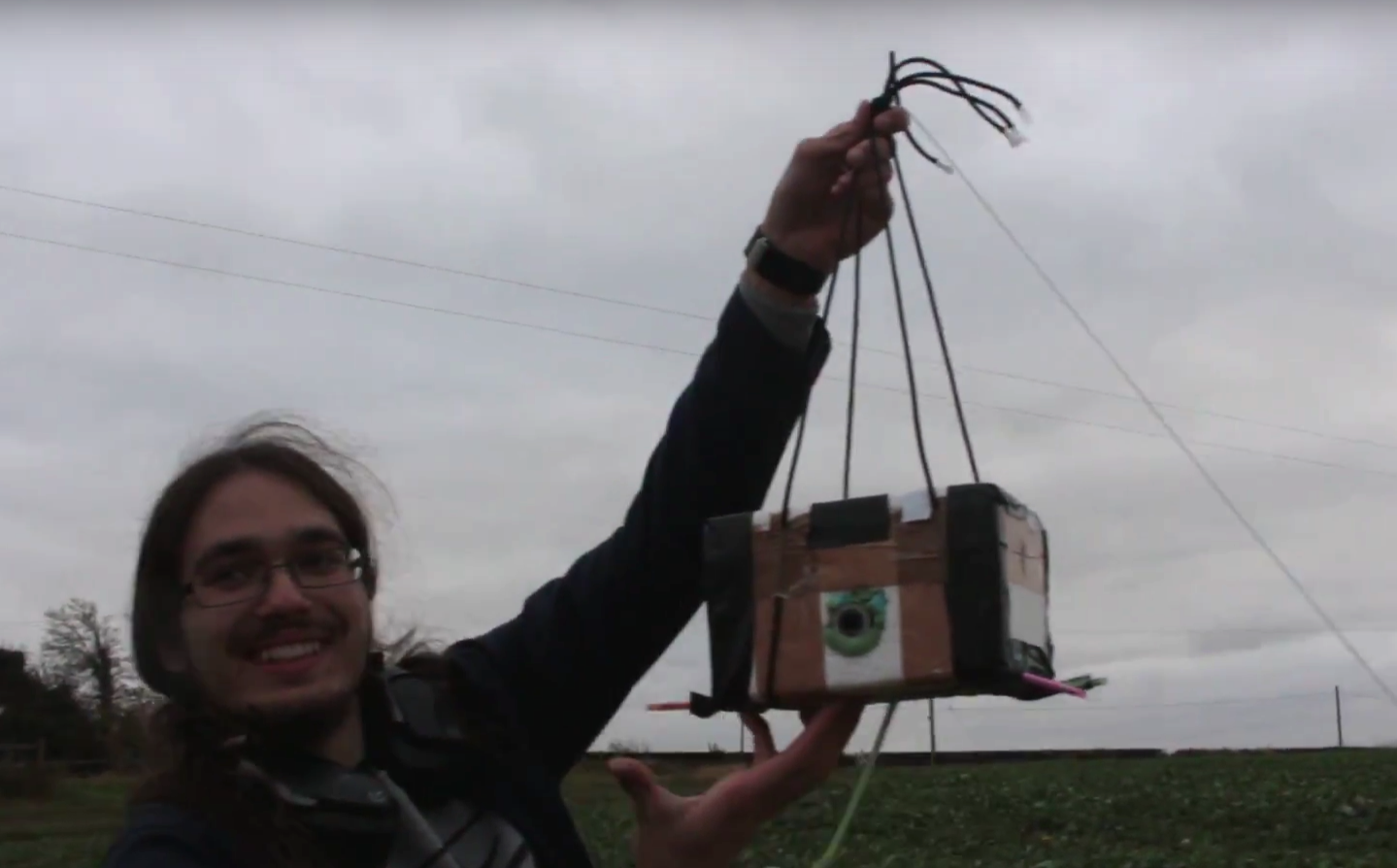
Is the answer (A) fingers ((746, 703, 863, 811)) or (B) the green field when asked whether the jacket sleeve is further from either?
(B) the green field

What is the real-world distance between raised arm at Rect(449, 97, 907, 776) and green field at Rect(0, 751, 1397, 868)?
355 inches

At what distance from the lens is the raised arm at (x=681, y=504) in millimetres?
2059

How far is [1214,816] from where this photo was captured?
14.9 m

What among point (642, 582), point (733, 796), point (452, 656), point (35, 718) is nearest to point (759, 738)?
point (733, 796)

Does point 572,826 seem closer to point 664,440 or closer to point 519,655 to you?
point 519,655

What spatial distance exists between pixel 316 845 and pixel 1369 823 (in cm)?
1429

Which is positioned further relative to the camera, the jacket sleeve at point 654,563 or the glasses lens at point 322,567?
the jacket sleeve at point 654,563

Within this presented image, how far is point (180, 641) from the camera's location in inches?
74.9

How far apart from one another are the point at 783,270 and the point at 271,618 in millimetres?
807

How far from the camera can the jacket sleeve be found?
212cm

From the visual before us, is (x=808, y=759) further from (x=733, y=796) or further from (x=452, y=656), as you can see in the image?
(x=452, y=656)

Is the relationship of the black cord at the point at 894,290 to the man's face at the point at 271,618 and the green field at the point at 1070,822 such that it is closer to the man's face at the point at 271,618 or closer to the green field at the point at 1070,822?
the man's face at the point at 271,618

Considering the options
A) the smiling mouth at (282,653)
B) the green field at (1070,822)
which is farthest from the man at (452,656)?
the green field at (1070,822)

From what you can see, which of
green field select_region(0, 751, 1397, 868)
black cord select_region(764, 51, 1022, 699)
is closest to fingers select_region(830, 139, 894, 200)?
black cord select_region(764, 51, 1022, 699)
